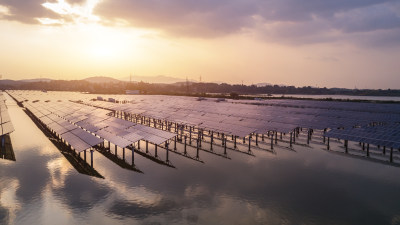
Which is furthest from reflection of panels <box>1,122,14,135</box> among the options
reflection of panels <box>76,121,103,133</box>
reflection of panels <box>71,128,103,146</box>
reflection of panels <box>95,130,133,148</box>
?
reflection of panels <box>95,130,133,148</box>

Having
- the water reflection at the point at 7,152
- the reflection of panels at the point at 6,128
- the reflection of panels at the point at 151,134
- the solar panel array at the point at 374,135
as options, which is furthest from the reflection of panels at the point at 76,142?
the solar panel array at the point at 374,135

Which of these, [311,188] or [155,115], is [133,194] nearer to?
[311,188]

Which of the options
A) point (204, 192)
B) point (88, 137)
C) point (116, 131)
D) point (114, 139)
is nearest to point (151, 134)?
point (114, 139)

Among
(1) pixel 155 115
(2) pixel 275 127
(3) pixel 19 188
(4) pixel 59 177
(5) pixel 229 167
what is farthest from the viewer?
(1) pixel 155 115

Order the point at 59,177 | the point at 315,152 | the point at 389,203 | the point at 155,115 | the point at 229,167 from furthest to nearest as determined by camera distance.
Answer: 1. the point at 155,115
2. the point at 315,152
3. the point at 229,167
4. the point at 59,177
5. the point at 389,203

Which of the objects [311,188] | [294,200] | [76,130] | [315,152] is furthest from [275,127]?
[76,130]

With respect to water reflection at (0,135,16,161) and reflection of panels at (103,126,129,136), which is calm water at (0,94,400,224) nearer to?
water reflection at (0,135,16,161)
